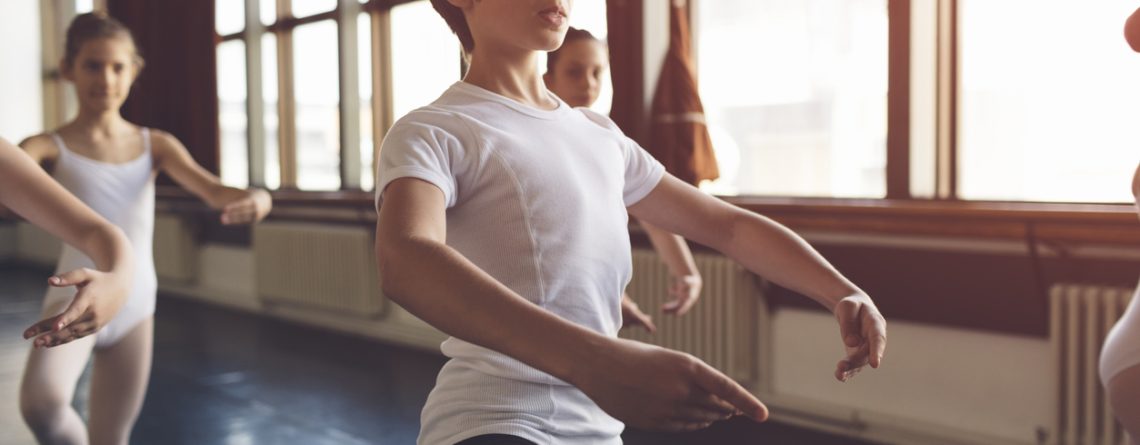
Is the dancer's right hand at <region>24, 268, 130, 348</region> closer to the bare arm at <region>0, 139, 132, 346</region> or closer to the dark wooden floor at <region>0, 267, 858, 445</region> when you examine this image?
the bare arm at <region>0, 139, 132, 346</region>

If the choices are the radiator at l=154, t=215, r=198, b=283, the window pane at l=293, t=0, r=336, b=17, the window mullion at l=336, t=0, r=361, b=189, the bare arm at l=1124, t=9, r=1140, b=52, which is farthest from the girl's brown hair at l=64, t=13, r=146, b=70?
the radiator at l=154, t=215, r=198, b=283

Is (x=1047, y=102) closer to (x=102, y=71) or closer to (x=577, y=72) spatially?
(x=577, y=72)

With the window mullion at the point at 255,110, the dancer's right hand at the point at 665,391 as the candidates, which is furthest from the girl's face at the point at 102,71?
the window mullion at the point at 255,110

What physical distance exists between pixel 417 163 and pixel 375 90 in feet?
18.8

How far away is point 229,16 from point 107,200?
6043mm

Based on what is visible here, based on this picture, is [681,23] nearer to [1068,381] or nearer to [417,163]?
[1068,381]

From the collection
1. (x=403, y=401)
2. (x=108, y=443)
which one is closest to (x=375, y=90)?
(x=403, y=401)

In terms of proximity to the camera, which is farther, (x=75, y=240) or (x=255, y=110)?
(x=255, y=110)

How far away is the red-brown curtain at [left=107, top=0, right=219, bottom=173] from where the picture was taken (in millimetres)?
7797

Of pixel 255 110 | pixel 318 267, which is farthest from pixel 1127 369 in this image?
pixel 255 110

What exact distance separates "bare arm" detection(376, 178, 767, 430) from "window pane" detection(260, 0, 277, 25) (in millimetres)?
7007

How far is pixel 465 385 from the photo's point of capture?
103 centimetres

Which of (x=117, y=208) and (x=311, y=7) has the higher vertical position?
(x=311, y=7)

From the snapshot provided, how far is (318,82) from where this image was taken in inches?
280
